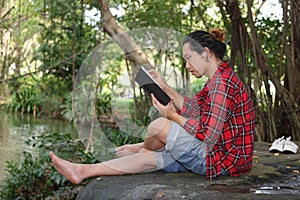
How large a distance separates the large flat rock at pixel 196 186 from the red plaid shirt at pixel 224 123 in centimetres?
11

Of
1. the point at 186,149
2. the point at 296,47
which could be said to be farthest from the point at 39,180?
the point at 296,47

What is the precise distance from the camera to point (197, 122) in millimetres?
2793

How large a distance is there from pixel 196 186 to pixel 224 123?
14.6 inches

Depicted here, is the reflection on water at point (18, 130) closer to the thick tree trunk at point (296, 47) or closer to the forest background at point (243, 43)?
the forest background at point (243, 43)

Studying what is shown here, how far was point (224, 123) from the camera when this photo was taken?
9.45 ft

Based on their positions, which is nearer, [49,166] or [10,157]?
[49,166]

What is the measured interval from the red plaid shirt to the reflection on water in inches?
116

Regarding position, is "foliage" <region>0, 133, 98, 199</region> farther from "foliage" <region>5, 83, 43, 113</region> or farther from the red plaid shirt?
"foliage" <region>5, 83, 43, 113</region>

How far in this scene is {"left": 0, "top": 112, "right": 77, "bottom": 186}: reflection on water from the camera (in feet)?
22.0

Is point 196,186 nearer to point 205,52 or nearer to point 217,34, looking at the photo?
point 205,52

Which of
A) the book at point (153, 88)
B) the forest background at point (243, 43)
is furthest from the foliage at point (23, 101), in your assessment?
the book at point (153, 88)

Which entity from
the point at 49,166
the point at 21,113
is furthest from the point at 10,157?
the point at 21,113

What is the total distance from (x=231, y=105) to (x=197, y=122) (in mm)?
217

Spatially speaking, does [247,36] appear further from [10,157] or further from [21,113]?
[21,113]
